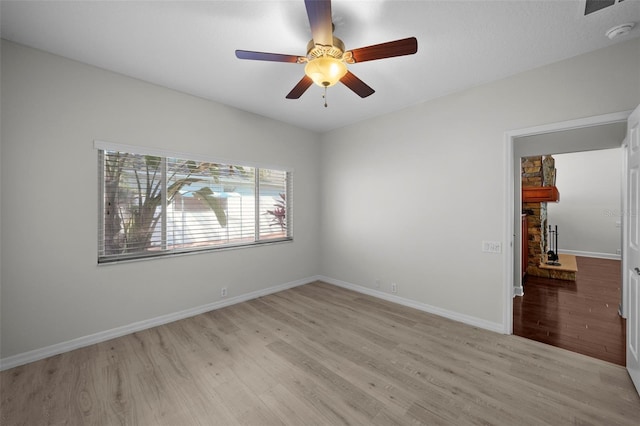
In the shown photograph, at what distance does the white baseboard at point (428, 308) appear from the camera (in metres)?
2.84

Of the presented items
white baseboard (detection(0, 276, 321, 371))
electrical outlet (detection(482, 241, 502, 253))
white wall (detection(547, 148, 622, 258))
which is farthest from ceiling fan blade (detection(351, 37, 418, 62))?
white wall (detection(547, 148, 622, 258))

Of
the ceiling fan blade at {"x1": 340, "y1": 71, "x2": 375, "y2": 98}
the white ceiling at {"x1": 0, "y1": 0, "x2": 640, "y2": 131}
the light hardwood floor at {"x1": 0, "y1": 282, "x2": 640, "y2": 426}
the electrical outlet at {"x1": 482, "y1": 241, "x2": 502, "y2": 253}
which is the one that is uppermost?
the white ceiling at {"x1": 0, "y1": 0, "x2": 640, "y2": 131}

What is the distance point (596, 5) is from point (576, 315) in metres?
3.34

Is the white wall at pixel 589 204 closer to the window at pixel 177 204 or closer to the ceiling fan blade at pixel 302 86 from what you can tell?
the ceiling fan blade at pixel 302 86

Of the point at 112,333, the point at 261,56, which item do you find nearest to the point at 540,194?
the point at 261,56

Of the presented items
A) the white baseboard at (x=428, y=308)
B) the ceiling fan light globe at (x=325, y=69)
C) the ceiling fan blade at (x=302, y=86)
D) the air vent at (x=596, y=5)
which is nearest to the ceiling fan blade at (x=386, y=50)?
the ceiling fan light globe at (x=325, y=69)

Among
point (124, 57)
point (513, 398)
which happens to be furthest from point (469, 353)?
point (124, 57)

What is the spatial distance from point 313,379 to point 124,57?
11.1 ft

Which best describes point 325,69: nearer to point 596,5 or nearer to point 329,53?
point 329,53

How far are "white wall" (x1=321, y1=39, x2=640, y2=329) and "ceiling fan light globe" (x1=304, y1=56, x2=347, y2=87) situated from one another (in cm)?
194

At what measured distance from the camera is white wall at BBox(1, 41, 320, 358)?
219 cm

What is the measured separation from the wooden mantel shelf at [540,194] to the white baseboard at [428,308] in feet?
10.3

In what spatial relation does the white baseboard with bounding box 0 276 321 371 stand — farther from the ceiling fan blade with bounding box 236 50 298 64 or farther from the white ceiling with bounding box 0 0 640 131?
the ceiling fan blade with bounding box 236 50 298 64

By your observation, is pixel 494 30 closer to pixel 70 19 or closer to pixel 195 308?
pixel 70 19
